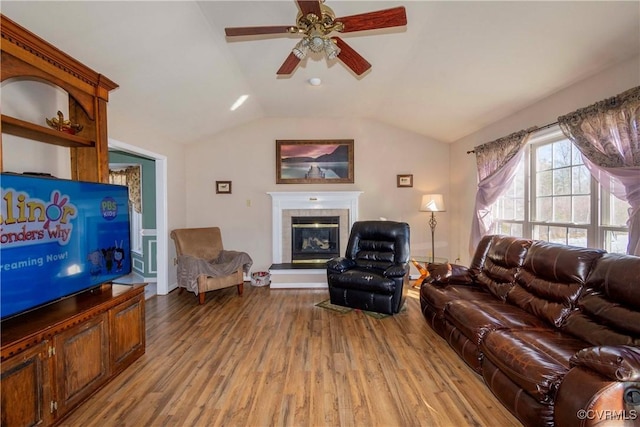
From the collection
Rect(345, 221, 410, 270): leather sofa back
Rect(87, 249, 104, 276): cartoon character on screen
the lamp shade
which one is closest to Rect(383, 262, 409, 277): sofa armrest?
Rect(345, 221, 410, 270): leather sofa back

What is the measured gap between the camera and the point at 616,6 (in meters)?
1.89

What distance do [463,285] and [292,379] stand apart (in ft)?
6.72

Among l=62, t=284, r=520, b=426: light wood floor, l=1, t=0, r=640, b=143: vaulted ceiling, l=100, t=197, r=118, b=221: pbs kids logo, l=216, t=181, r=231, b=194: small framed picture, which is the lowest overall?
l=62, t=284, r=520, b=426: light wood floor

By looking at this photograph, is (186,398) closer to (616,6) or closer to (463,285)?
(463,285)

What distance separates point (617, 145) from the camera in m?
2.20

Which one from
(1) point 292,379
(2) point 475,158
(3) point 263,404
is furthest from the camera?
(2) point 475,158

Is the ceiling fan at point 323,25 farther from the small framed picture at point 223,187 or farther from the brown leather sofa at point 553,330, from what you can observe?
the small framed picture at point 223,187

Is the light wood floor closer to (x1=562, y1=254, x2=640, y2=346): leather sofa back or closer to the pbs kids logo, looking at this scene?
(x1=562, y1=254, x2=640, y2=346): leather sofa back

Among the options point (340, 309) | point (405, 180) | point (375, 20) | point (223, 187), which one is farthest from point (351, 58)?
point (223, 187)

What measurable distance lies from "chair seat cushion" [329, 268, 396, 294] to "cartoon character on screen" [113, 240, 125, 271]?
2.27 m

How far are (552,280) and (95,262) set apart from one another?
11.5 ft

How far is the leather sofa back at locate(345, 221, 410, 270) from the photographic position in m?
3.79

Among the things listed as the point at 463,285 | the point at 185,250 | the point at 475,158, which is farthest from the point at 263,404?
the point at 475,158

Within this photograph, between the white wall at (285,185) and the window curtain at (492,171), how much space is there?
1121 millimetres
